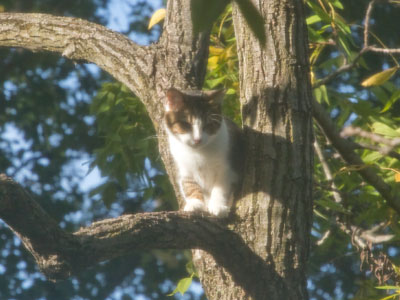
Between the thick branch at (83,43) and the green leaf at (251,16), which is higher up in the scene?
the thick branch at (83,43)

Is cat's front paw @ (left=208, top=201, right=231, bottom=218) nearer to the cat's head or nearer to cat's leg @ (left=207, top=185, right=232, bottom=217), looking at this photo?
cat's leg @ (left=207, top=185, right=232, bottom=217)

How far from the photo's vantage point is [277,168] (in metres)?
2.76

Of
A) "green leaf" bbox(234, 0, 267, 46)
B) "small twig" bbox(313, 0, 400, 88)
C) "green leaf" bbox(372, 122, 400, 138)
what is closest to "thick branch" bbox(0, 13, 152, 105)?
"small twig" bbox(313, 0, 400, 88)

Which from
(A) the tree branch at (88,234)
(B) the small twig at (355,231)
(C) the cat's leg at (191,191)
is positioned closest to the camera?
(A) the tree branch at (88,234)

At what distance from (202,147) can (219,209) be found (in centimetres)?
56

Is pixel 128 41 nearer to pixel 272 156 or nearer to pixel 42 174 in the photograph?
pixel 272 156

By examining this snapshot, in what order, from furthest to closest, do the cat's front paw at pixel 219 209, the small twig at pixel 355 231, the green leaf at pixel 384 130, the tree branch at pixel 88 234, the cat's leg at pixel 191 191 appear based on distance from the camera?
the small twig at pixel 355 231 → the cat's leg at pixel 191 191 → the green leaf at pixel 384 130 → the cat's front paw at pixel 219 209 → the tree branch at pixel 88 234

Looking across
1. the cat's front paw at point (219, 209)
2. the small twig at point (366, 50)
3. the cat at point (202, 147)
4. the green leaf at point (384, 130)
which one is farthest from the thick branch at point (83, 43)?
the green leaf at point (384, 130)

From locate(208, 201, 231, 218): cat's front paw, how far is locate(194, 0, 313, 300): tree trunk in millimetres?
73

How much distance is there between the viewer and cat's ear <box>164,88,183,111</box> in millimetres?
3052

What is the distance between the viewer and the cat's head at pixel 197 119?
326cm

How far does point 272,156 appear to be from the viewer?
2.75 metres

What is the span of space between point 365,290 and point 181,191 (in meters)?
1.18

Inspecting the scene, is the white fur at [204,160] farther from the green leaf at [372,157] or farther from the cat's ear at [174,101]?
the green leaf at [372,157]
